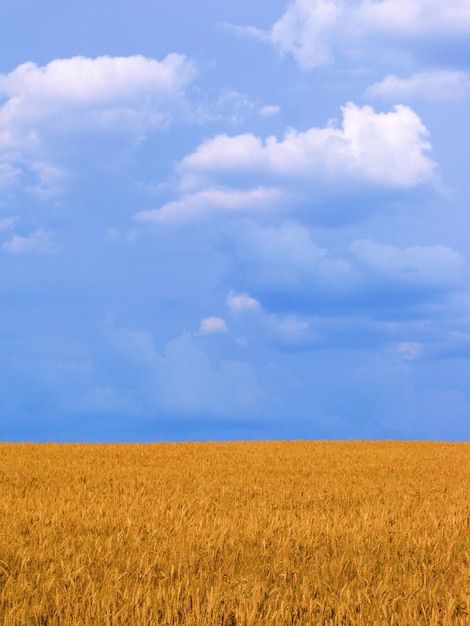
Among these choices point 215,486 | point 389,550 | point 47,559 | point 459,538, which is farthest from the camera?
point 215,486

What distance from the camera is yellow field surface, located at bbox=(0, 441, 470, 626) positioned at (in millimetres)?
4180

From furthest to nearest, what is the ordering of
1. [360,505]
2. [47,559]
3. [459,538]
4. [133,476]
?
[133,476] < [360,505] < [459,538] < [47,559]

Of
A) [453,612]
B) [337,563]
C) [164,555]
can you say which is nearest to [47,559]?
[164,555]

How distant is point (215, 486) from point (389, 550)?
4.68m

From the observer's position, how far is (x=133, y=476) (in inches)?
467

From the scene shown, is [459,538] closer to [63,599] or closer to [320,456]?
[63,599]

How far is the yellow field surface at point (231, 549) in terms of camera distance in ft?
13.7

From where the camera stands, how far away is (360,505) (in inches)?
357

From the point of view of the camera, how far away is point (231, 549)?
5809mm

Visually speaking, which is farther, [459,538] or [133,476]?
[133,476]

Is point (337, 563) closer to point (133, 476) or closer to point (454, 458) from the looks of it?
point (133, 476)

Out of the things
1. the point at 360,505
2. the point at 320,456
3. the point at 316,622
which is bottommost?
the point at 316,622

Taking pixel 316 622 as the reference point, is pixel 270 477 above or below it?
above

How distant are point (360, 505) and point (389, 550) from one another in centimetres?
300
